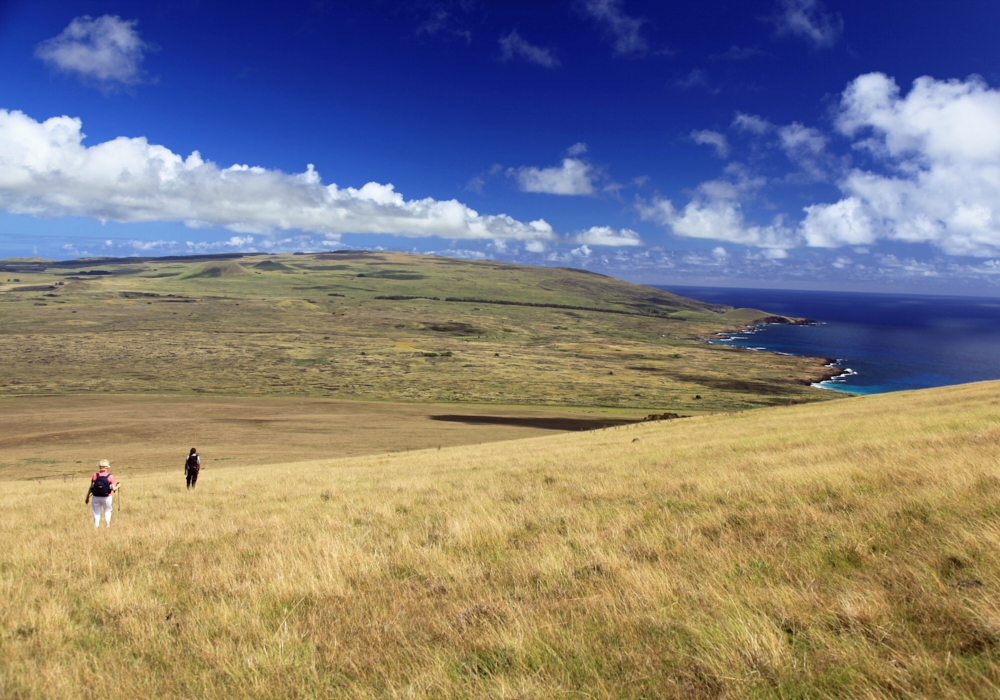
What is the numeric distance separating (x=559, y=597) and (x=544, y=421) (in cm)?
5597

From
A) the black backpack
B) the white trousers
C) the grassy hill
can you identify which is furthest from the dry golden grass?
the grassy hill

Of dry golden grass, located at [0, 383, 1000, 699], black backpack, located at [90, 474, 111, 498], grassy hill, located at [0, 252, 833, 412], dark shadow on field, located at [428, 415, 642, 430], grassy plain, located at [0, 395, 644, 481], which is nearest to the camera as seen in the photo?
dry golden grass, located at [0, 383, 1000, 699]

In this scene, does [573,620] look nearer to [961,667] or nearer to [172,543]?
[961,667]

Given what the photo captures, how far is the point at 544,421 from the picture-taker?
2419 inches

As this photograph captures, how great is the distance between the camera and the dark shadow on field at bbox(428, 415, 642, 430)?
5709 centimetres

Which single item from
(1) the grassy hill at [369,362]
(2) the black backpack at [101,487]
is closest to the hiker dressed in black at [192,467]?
(2) the black backpack at [101,487]

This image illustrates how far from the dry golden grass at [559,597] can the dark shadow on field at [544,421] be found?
45785 mm

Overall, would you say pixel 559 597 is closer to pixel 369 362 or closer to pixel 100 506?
pixel 100 506

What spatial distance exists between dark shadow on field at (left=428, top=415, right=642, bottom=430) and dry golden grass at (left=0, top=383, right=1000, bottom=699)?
45.8 m

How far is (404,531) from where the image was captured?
943 centimetres

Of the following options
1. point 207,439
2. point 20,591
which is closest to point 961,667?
point 20,591

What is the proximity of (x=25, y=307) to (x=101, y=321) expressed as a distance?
1725 inches

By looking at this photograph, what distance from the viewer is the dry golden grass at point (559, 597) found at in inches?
167

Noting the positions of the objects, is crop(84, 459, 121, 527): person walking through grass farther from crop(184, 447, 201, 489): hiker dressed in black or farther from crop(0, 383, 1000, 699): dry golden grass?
crop(184, 447, 201, 489): hiker dressed in black
